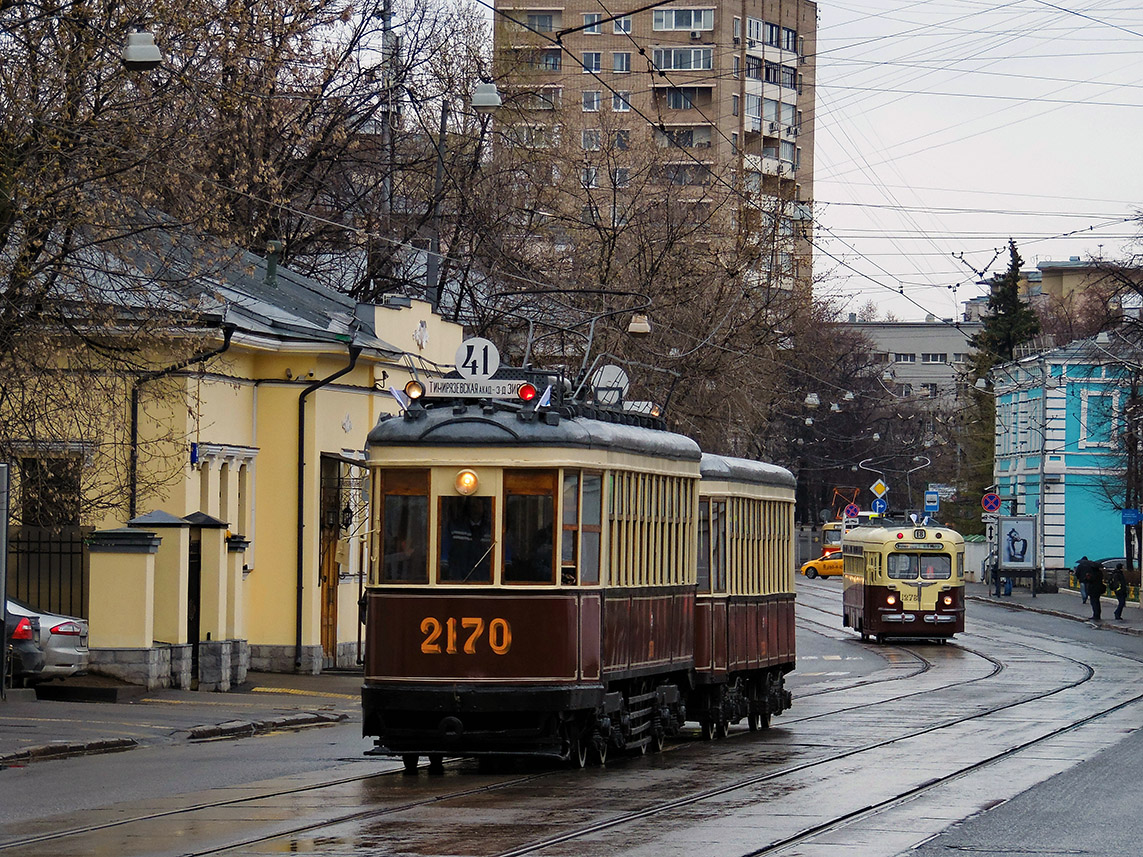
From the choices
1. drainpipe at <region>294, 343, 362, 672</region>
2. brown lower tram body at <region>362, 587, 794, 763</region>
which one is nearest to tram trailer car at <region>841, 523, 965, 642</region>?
drainpipe at <region>294, 343, 362, 672</region>

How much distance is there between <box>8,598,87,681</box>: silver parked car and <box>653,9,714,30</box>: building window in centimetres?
7483

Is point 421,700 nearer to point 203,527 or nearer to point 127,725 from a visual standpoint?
point 127,725

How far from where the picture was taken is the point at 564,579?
15.5 metres

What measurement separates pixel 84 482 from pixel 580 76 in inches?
2463

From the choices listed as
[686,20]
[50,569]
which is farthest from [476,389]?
[686,20]

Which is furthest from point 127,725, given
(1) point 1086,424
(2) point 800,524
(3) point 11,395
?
(2) point 800,524

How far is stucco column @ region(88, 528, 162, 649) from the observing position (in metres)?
23.8

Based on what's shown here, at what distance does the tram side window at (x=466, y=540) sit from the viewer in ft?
50.7

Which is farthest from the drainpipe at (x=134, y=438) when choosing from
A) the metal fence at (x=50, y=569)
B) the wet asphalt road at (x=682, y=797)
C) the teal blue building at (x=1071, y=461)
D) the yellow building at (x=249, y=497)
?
the teal blue building at (x=1071, y=461)

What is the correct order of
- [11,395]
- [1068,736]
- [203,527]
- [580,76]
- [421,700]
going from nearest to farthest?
1. [421,700]
2. [1068,736]
3. [11,395]
4. [203,527]
5. [580,76]

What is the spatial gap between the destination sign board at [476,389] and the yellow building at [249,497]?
24.8ft

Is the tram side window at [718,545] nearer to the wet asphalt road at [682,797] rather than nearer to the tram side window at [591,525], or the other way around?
the wet asphalt road at [682,797]

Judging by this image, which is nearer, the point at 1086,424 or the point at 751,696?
the point at 751,696

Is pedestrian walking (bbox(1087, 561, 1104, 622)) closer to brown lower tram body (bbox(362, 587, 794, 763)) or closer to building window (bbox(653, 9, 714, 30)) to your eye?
brown lower tram body (bbox(362, 587, 794, 763))
